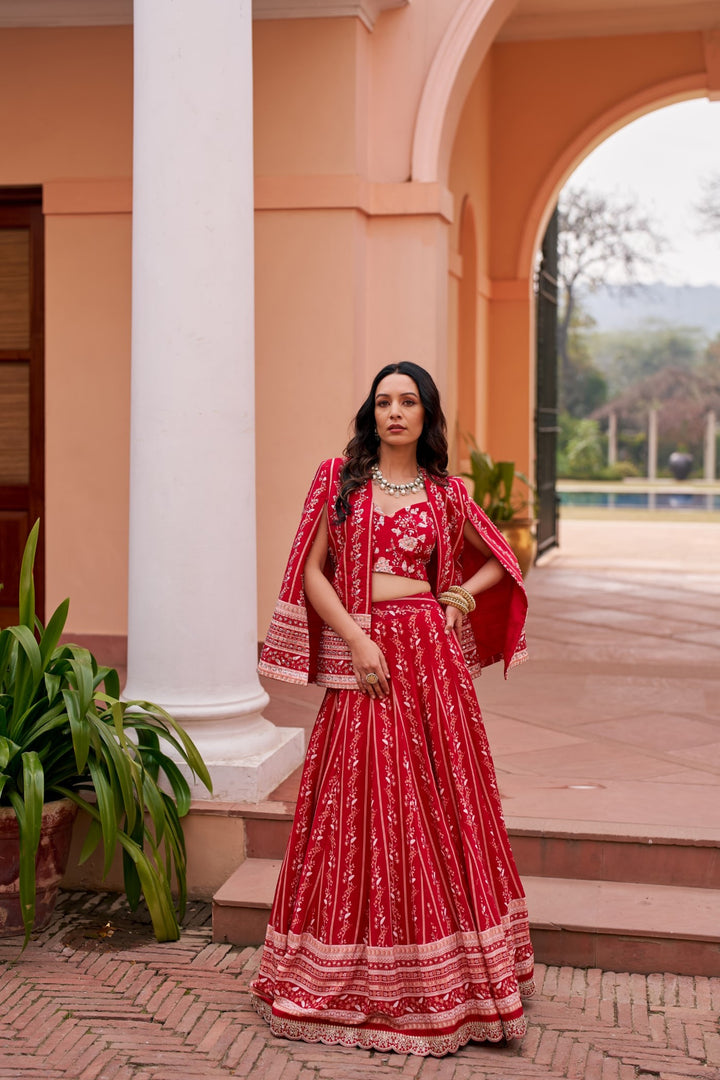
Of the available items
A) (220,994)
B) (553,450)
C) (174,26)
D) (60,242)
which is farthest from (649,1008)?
(553,450)

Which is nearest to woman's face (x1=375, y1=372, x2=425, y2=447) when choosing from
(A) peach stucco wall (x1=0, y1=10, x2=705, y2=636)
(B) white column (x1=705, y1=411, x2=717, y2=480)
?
(A) peach stucco wall (x1=0, y1=10, x2=705, y2=636)

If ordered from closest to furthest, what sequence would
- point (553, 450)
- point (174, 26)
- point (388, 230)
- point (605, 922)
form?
point (605, 922)
point (174, 26)
point (388, 230)
point (553, 450)

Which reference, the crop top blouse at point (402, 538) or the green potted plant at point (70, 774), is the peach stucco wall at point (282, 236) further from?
the crop top blouse at point (402, 538)

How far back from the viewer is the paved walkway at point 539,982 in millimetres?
3033

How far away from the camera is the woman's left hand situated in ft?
10.6

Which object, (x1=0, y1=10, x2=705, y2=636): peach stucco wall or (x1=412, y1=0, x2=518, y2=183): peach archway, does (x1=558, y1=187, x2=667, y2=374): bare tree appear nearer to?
(x1=412, y1=0, x2=518, y2=183): peach archway

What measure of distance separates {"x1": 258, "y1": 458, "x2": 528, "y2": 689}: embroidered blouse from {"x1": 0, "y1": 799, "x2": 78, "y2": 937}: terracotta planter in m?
0.99

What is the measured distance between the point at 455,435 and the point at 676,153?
227ft

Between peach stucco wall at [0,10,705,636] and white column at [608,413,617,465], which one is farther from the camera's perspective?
white column at [608,413,617,465]

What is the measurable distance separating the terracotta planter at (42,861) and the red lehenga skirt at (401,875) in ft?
3.01

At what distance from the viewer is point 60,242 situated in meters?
6.37

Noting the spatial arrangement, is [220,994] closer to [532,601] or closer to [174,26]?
[174,26]

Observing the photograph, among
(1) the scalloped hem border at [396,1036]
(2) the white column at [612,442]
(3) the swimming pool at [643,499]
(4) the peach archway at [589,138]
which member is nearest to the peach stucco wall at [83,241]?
(1) the scalloped hem border at [396,1036]

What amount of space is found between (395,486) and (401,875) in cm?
94
